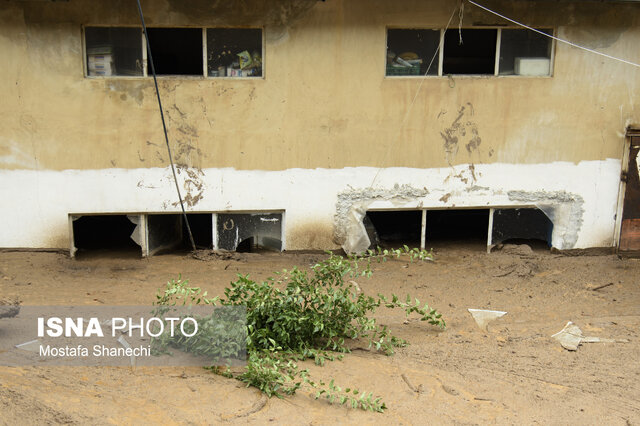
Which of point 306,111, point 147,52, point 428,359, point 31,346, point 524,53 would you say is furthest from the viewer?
point 524,53

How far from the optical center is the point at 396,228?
10312 millimetres

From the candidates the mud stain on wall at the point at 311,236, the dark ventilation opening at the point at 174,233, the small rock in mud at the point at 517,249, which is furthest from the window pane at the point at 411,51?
the dark ventilation opening at the point at 174,233

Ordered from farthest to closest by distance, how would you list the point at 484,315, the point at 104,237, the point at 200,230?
1. the point at 200,230
2. the point at 104,237
3. the point at 484,315

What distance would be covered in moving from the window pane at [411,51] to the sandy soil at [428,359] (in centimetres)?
294

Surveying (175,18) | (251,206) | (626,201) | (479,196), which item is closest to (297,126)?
(251,206)

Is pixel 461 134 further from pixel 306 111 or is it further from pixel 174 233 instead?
pixel 174 233

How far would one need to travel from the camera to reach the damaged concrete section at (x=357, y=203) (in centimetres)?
874

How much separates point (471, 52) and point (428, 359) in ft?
18.5

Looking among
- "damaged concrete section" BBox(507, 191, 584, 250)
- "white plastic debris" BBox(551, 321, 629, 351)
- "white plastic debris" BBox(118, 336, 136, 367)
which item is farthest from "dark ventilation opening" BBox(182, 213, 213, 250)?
"white plastic debris" BBox(551, 321, 629, 351)

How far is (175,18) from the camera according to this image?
8.06 metres

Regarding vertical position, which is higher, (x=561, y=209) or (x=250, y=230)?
(x=561, y=209)

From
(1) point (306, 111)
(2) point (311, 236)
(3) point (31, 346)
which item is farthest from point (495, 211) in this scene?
(3) point (31, 346)

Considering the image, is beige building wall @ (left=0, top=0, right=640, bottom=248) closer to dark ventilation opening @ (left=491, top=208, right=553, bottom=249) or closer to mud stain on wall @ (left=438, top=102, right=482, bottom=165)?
mud stain on wall @ (left=438, top=102, right=482, bottom=165)

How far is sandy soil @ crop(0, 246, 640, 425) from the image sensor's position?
15.0 feet
